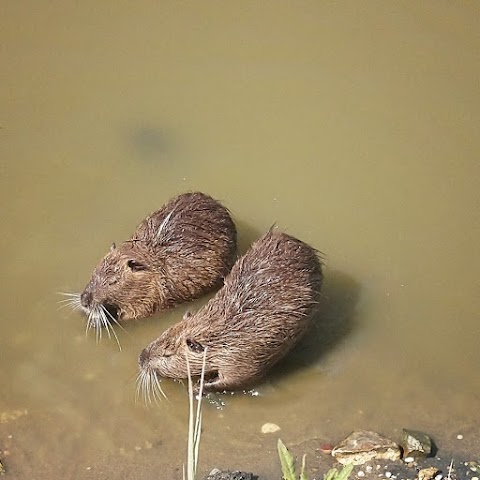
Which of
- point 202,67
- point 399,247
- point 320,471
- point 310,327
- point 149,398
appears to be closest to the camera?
point 320,471

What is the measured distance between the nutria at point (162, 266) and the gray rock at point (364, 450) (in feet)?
3.86

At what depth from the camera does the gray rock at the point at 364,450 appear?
449 centimetres

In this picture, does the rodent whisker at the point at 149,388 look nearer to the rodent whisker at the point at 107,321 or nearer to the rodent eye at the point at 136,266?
the rodent whisker at the point at 107,321

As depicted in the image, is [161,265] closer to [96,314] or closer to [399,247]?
[96,314]

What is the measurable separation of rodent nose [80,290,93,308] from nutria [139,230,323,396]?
46 cm

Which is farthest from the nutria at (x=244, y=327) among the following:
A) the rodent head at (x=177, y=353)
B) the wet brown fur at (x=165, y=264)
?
the wet brown fur at (x=165, y=264)

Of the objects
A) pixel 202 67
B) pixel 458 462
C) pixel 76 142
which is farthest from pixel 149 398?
pixel 202 67

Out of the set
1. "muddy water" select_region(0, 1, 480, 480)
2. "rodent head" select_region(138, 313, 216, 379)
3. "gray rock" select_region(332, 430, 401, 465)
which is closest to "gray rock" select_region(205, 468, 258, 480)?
"muddy water" select_region(0, 1, 480, 480)

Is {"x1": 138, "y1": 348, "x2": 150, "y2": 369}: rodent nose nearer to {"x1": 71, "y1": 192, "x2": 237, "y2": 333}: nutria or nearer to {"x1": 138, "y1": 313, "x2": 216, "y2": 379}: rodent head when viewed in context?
{"x1": 138, "y1": 313, "x2": 216, "y2": 379}: rodent head

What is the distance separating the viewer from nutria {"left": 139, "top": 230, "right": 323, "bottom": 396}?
4727 millimetres

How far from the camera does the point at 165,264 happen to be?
5156mm

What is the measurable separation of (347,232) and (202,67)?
168cm

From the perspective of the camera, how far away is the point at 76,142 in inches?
239

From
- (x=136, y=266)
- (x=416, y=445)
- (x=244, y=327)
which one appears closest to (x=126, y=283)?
(x=136, y=266)
